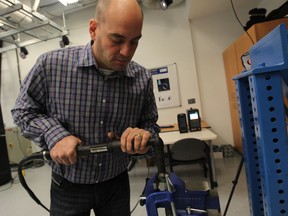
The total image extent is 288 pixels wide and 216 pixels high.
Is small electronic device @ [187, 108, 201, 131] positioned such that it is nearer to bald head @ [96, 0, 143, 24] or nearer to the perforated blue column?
bald head @ [96, 0, 143, 24]

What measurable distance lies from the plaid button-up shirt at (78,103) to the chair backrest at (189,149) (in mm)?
1981

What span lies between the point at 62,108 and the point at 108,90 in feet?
0.66

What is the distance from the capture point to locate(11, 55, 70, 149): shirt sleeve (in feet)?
2.70

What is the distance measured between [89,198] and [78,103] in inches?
16.3

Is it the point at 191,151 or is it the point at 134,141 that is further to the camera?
the point at 191,151

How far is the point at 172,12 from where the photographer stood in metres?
4.59

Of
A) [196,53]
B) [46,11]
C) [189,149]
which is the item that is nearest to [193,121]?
[189,149]

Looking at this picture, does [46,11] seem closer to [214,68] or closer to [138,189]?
[214,68]

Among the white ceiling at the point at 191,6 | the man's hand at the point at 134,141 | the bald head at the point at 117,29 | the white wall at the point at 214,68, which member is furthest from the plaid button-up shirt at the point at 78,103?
the white wall at the point at 214,68

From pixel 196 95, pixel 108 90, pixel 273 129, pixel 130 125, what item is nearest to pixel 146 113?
pixel 130 125

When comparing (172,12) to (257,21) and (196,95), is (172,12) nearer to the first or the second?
(196,95)

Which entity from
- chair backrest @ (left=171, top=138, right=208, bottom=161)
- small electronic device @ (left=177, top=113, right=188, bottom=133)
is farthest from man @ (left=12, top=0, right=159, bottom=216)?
small electronic device @ (left=177, top=113, right=188, bottom=133)

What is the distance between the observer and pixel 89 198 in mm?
966

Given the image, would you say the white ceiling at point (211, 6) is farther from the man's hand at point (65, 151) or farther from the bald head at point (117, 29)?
the man's hand at point (65, 151)
